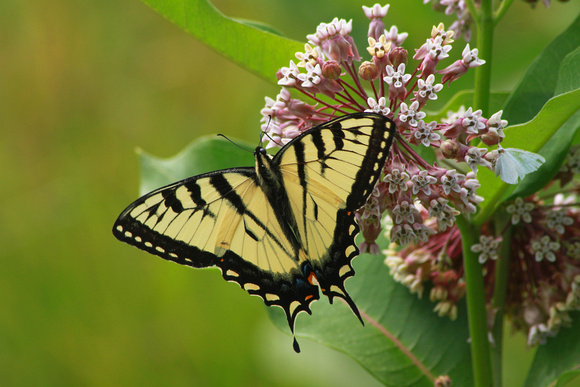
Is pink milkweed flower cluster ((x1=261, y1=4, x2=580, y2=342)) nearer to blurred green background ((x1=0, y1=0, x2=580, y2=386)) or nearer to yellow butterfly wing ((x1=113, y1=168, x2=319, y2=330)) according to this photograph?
yellow butterfly wing ((x1=113, y1=168, x2=319, y2=330))

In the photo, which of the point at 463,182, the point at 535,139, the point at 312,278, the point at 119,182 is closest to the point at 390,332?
the point at 312,278

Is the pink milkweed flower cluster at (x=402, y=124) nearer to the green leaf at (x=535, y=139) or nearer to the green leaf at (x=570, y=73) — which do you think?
the green leaf at (x=535, y=139)

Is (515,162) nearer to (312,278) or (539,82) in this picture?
(539,82)

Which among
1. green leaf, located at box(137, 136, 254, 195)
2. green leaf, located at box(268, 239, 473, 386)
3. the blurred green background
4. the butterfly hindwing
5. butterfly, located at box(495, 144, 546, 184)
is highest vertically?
butterfly, located at box(495, 144, 546, 184)

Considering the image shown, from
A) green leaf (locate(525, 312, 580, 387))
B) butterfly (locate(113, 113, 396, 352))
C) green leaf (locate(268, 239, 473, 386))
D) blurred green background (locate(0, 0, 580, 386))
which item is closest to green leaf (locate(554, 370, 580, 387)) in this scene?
green leaf (locate(525, 312, 580, 387))


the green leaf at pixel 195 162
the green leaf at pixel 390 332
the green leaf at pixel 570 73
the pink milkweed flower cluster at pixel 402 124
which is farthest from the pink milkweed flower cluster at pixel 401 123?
the green leaf at pixel 195 162
